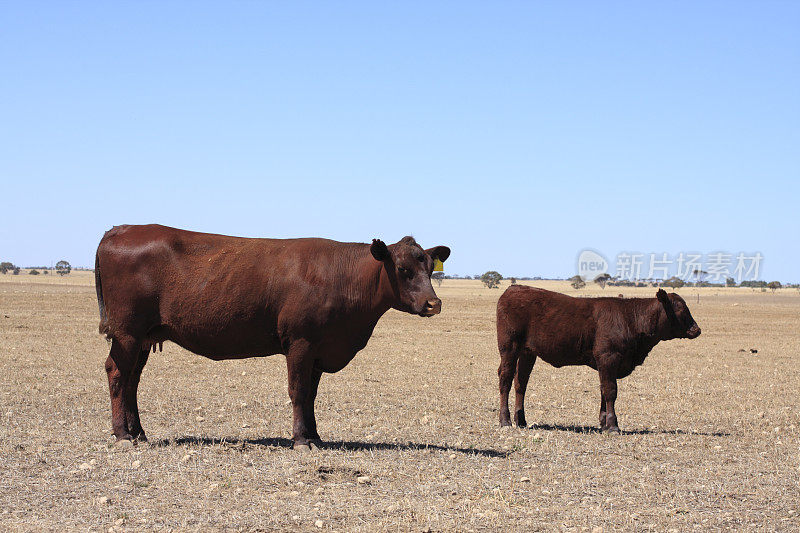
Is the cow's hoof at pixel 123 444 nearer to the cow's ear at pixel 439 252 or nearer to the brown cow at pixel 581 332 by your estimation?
the cow's ear at pixel 439 252

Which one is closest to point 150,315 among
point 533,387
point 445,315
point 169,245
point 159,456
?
point 169,245

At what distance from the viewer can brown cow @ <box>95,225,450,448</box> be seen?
1002 cm

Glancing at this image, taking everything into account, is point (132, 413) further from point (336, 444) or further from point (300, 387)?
point (336, 444)

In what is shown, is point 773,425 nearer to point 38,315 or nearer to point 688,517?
point 688,517

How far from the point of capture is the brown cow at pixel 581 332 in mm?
12695

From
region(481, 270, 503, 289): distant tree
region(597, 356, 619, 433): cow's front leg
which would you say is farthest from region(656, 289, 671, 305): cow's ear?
region(481, 270, 503, 289): distant tree

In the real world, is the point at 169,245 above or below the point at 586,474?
above

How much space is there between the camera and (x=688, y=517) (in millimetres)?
7539

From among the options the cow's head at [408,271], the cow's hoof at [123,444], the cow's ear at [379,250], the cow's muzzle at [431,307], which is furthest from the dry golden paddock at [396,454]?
the cow's ear at [379,250]

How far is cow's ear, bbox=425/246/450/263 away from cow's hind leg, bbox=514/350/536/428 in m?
2.82

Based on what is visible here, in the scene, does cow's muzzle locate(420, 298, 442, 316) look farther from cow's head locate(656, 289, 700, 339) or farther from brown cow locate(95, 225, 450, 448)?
cow's head locate(656, 289, 700, 339)

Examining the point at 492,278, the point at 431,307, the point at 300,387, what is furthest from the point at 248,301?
the point at 492,278

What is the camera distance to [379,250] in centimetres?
1014

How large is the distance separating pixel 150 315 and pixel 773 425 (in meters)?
9.45
